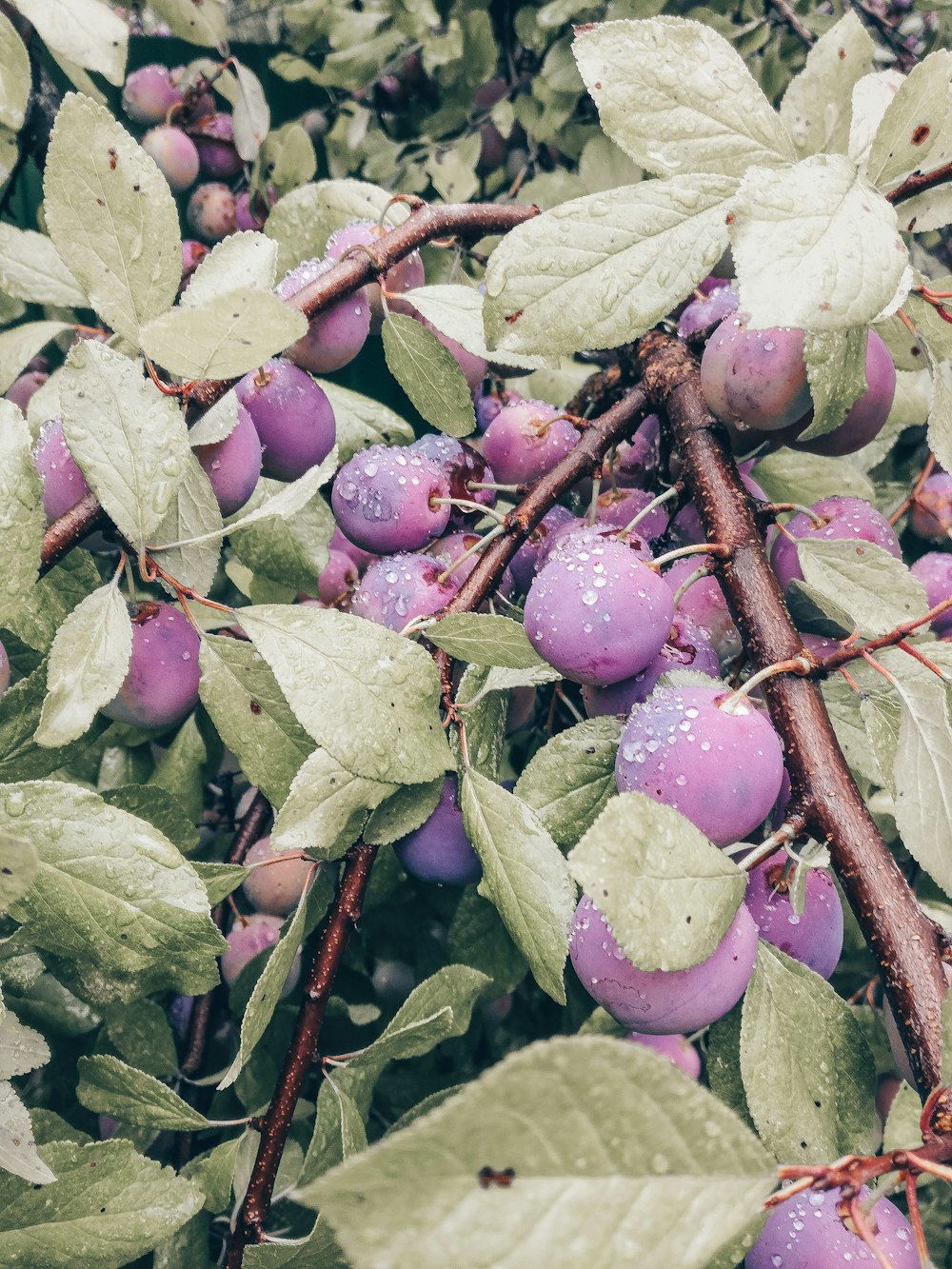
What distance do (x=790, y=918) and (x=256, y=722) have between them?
327 millimetres

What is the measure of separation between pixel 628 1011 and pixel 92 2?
0.84 m

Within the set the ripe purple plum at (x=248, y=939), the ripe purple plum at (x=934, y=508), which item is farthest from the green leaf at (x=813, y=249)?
the ripe purple plum at (x=248, y=939)

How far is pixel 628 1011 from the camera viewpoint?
47cm

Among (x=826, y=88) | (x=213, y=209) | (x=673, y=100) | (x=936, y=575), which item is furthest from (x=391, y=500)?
(x=213, y=209)

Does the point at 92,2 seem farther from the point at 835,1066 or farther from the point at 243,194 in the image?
the point at 835,1066

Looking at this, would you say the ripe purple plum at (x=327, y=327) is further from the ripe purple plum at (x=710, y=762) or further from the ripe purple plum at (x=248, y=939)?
the ripe purple plum at (x=248, y=939)

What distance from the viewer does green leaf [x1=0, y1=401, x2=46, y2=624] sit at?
1.54 ft

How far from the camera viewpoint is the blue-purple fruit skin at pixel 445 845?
59cm

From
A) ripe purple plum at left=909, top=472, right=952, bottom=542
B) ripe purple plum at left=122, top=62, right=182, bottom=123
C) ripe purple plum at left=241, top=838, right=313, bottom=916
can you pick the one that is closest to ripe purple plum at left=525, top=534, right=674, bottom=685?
ripe purple plum at left=241, top=838, right=313, bottom=916

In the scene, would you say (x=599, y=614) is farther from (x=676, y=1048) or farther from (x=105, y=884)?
(x=676, y=1048)

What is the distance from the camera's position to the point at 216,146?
1.45 m

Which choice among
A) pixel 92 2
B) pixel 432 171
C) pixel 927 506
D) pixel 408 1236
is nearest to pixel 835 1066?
pixel 408 1236

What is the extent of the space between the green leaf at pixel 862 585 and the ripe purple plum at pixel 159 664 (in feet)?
1.27

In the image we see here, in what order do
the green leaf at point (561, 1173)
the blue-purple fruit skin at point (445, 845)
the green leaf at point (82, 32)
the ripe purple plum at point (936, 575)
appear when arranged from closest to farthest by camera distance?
the green leaf at point (561, 1173)
the blue-purple fruit skin at point (445, 845)
the green leaf at point (82, 32)
the ripe purple plum at point (936, 575)
